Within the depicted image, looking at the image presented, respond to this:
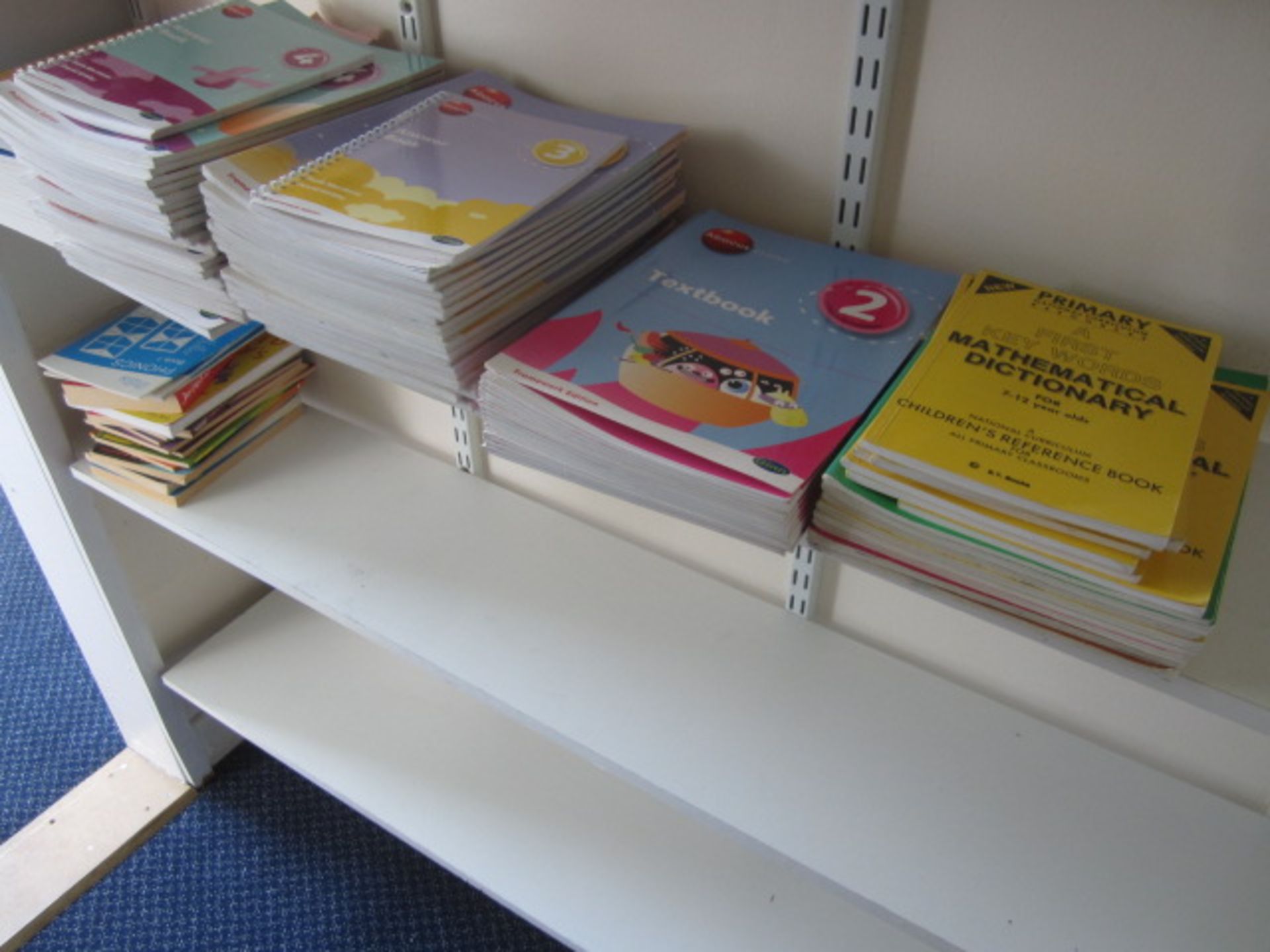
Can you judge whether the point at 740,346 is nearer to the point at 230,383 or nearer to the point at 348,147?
the point at 348,147

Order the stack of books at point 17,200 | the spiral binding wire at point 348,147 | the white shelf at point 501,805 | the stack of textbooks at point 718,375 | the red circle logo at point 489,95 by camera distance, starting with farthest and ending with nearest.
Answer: the white shelf at point 501,805 < the stack of books at point 17,200 < the red circle logo at point 489,95 < the spiral binding wire at point 348,147 < the stack of textbooks at point 718,375

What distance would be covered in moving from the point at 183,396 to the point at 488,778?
661 millimetres

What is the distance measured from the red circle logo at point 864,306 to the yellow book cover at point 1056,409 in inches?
1.7

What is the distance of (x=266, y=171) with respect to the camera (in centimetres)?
89

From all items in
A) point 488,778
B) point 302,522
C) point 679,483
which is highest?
point 679,483

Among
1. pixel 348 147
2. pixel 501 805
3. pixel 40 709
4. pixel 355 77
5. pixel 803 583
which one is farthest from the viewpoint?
pixel 40 709

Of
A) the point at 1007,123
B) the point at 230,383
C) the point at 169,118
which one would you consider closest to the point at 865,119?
the point at 1007,123

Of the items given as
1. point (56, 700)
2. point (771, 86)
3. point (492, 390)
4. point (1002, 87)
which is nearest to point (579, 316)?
point (492, 390)

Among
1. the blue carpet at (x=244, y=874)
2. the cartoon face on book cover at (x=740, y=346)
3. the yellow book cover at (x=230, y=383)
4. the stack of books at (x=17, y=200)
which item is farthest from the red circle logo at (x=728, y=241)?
the blue carpet at (x=244, y=874)

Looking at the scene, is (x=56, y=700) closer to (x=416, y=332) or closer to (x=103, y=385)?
(x=103, y=385)

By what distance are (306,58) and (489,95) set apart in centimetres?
21

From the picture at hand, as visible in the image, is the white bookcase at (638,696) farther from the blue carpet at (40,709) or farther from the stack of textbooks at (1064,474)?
the blue carpet at (40,709)

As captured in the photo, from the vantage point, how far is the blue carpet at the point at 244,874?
1628 mm

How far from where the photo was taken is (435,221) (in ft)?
2.64
